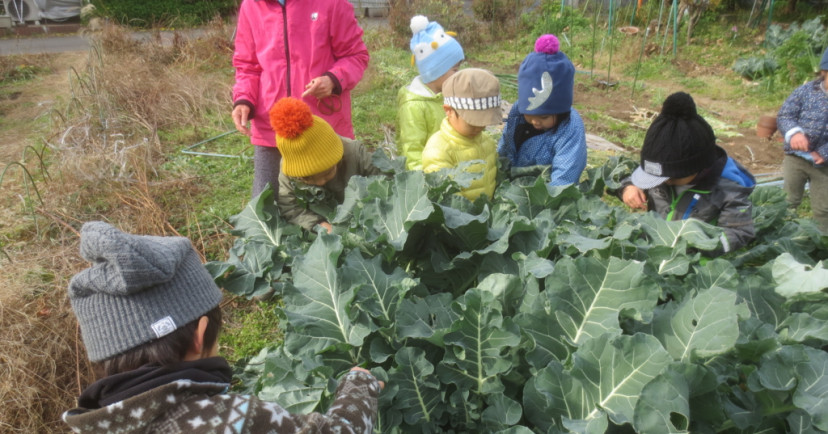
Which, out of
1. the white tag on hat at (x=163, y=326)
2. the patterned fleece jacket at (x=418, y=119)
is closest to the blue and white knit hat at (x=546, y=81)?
the patterned fleece jacket at (x=418, y=119)

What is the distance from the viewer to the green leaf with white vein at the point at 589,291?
1468mm

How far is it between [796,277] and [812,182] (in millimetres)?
3020

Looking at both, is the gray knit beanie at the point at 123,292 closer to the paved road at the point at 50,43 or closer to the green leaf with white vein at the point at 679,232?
the green leaf with white vein at the point at 679,232

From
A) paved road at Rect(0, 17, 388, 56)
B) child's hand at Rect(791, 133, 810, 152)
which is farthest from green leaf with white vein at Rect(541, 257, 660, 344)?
paved road at Rect(0, 17, 388, 56)

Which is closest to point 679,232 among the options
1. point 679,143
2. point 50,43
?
point 679,143

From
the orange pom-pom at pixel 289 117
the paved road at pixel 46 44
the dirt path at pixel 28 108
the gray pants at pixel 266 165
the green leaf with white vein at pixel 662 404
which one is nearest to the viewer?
the green leaf with white vein at pixel 662 404

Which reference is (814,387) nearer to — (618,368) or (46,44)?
(618,368)

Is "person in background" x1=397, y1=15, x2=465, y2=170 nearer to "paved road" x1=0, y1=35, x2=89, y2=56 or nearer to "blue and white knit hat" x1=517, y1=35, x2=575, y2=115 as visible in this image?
"blue and white knit hat" x1=517, y1=35, x2=575, y2=115

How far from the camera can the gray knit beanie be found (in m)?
1.27

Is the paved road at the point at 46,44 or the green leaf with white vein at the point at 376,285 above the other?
the green leaf with white vein at the point at 376,285

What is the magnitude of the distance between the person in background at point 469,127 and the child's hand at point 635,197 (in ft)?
2.30

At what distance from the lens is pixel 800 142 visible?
3.85 metres

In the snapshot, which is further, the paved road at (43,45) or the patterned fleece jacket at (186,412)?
the paved road at (43,45)

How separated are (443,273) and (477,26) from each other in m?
12.0
